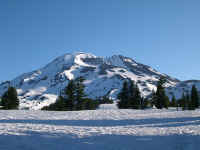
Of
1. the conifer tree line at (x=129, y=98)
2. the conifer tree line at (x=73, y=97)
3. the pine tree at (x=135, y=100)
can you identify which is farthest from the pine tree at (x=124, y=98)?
the conifer tree line at (x=73, y=97)

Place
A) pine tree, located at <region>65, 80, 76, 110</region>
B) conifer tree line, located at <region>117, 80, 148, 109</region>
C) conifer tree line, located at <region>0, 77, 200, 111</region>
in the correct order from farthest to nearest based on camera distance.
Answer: conifer tree line, located at <region>117, 80, 148, 109</region> → conifer tree line, located at <region>0, 77, 200, 111</region> → pine tree, located at <region>65, 80, 76, 110</region>

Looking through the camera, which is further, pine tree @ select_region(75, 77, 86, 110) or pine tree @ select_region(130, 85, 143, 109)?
pine tree @ select_region(130, 85, 143, 109)

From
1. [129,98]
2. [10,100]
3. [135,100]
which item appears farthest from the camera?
[129,98]

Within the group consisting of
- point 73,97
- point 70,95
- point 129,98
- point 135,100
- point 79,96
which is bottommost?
point 135,100

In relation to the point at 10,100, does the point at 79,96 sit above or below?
above

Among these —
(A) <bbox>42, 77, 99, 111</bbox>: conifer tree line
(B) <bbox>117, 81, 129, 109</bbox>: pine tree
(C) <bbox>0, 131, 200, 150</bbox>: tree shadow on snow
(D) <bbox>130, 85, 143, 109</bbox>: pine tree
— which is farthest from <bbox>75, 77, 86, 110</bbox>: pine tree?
(C) <bbox>0, 131, 200, 150</bbox>: tree shadow on snow

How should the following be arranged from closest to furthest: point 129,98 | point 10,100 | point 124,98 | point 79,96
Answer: point 79,96, point 10,100, point 129,98, point 124,98

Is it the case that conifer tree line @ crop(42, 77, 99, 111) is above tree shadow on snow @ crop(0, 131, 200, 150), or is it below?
above

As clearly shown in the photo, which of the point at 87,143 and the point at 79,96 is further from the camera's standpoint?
the point at 79,96

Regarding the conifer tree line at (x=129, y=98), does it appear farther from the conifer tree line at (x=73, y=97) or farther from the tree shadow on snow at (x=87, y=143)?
the tree shadow on snow at (x=87, y=143)

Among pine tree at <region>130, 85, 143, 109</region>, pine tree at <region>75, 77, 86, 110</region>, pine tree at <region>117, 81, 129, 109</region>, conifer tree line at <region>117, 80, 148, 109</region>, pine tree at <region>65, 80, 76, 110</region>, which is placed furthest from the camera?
pine tree at <region>117, 81, 129, 109</region>

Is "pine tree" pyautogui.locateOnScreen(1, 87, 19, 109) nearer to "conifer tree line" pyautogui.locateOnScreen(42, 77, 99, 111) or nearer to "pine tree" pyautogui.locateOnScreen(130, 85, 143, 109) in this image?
"conifer tree line" pyautogui.locateOnScreen(42, 77, 99, 111)

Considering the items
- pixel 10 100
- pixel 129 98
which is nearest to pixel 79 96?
pixel 129 98

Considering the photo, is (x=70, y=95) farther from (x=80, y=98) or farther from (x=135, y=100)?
(x=135, y=100)
